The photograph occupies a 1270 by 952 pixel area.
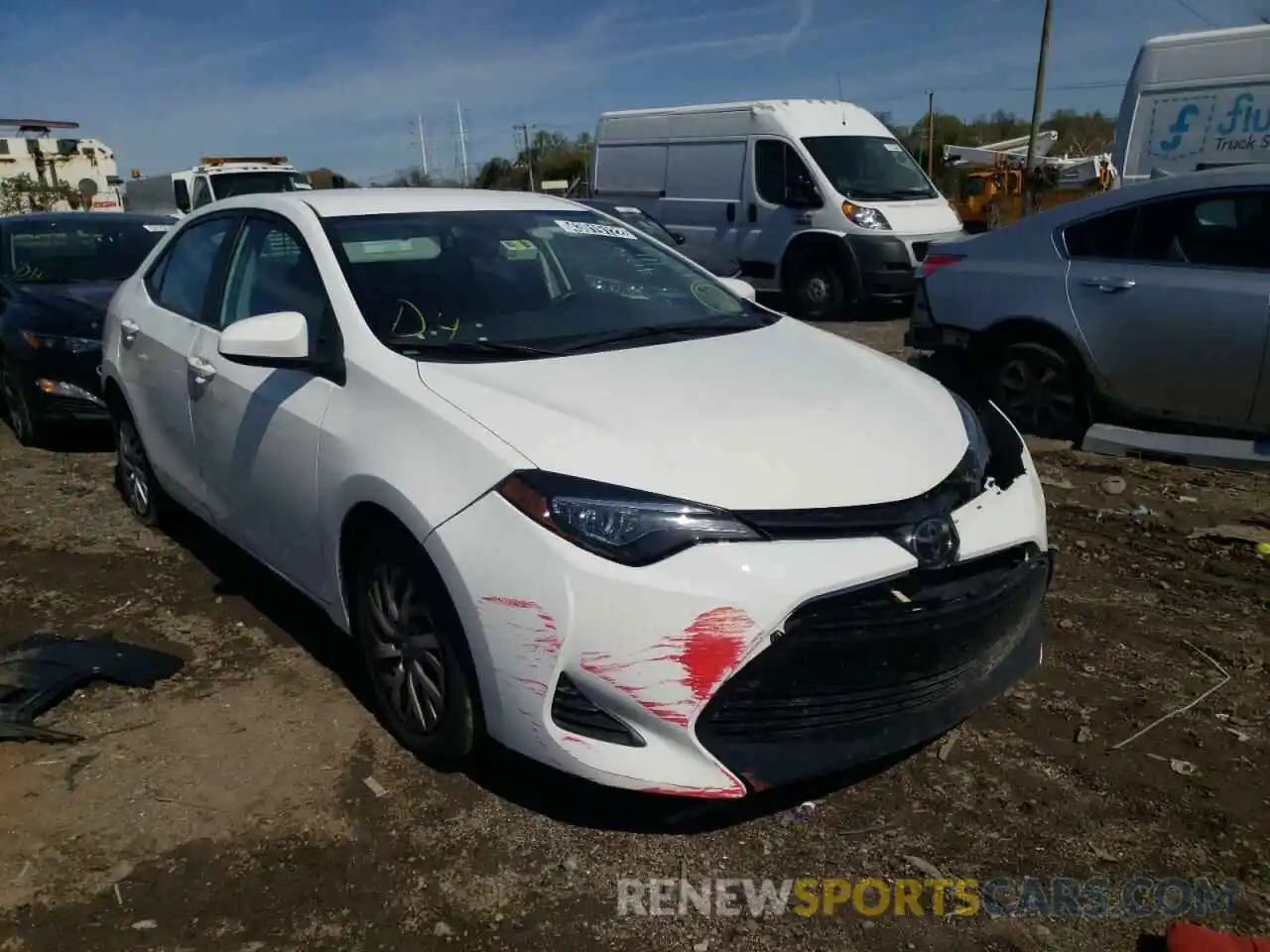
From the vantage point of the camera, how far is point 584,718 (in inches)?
98.4

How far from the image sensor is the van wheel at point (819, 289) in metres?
12.0

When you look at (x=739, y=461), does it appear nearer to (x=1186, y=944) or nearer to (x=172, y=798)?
(x=1186, y=944)

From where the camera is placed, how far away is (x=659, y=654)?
2387 millimetres

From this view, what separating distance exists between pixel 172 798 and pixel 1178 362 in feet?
16.1

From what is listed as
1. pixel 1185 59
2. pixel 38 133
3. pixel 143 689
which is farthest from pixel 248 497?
pixel 38 133

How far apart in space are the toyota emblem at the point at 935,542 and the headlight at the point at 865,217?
9731mm

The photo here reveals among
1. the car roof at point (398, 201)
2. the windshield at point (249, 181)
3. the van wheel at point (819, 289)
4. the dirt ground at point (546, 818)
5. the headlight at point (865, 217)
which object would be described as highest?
the windshield at point (249, 181)

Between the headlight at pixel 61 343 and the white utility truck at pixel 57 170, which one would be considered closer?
the headlight at pixel 61 343

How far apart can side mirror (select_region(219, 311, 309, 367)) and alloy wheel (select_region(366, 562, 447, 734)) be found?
73 cm

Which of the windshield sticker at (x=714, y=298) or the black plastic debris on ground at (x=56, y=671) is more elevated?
the windshield sticker at (x=714, y=298)

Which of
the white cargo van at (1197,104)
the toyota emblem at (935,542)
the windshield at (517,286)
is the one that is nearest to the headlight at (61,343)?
the windshield at (517,286)

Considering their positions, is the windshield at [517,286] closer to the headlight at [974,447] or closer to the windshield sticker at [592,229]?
the windshield sticker at [592,229]

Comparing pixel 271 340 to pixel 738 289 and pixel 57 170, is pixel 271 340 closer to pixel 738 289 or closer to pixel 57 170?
pixel 738 289

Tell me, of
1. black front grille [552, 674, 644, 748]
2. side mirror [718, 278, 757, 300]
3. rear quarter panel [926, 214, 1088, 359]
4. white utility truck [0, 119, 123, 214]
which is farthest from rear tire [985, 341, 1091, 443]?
white utility truck [0, 119, 123, 214]
